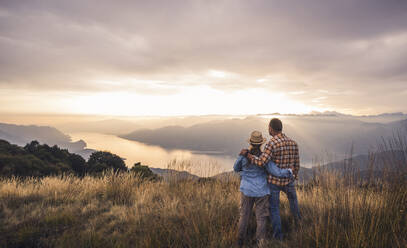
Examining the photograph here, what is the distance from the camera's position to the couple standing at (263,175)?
12.1ft

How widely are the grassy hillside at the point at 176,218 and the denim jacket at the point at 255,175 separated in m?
0.67

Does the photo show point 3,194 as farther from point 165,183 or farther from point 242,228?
point 242,228

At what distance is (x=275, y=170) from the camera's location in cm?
371

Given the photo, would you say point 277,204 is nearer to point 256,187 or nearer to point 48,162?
point 256,187

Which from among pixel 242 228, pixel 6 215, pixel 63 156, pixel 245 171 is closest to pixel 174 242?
pixel 242 228

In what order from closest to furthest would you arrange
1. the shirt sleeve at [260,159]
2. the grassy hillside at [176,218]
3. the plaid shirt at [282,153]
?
the grassy hillside at [176,218]
the shirt sleeve at [260,159]
the plaid shirt at [282,153]

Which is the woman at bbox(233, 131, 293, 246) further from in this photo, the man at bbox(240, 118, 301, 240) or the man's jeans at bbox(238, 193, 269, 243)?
the man at bbox(240, 118, 301, 240)

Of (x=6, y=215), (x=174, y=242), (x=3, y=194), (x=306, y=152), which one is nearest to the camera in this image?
(x=174, y=242)

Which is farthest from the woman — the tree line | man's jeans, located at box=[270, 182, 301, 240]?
the tree line

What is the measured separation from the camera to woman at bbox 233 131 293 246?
371 centimetres

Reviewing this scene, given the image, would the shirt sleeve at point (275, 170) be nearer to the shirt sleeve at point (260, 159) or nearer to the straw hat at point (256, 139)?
the shirt sleeve at point (260, 159)

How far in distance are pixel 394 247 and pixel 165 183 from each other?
6.34 m

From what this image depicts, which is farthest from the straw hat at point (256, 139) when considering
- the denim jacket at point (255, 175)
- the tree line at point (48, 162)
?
the tree line at point (48, 162)

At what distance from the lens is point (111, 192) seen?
279 inches
